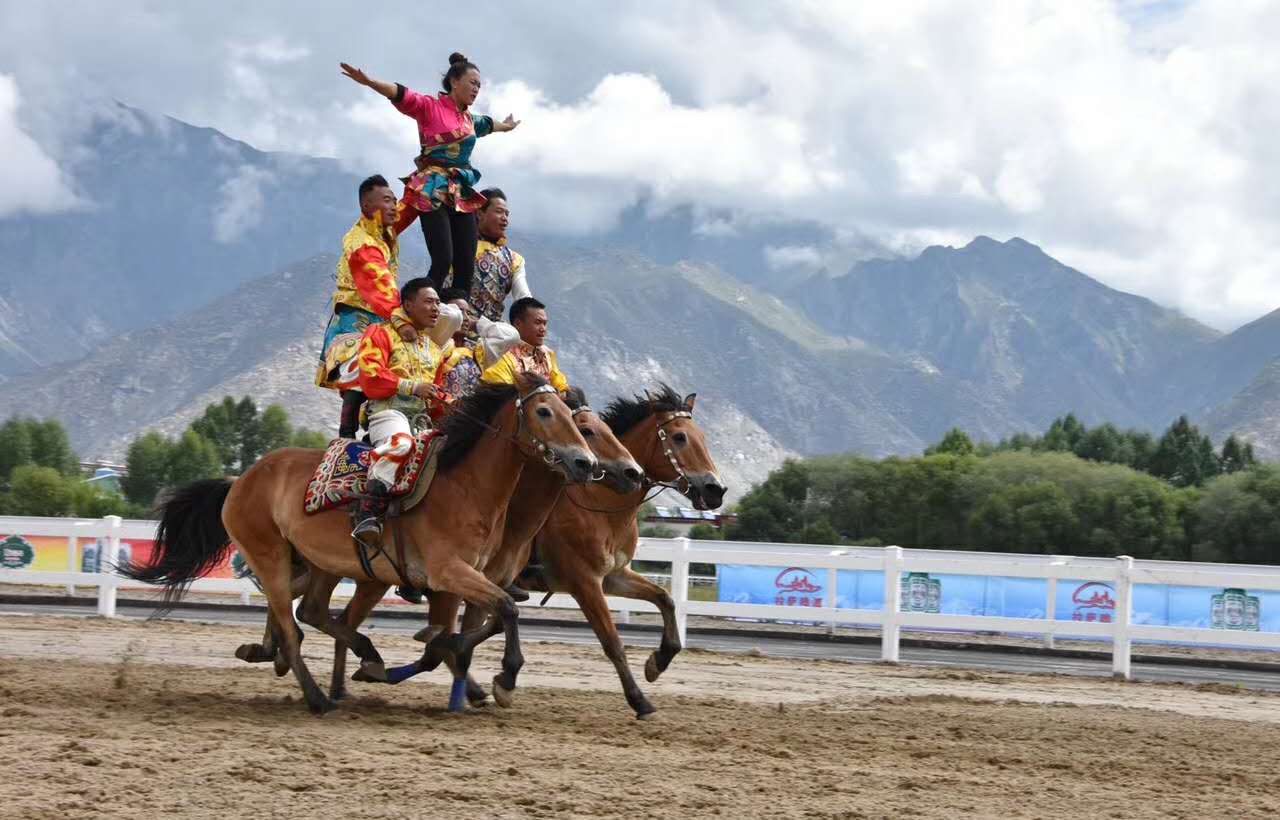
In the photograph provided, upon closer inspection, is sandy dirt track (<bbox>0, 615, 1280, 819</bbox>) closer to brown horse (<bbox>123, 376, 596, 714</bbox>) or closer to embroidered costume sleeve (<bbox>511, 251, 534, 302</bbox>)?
brown horse (<bbox>123, 376, 596, 714</bbox>)

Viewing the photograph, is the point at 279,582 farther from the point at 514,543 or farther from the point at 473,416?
the point at 473,416

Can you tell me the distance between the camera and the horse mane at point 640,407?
37.1 feet

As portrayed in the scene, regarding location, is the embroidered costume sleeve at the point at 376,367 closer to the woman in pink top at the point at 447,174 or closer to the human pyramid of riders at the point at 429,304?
the human pyramid of riders at the point at 429,304

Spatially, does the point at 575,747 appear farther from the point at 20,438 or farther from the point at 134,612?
the point at 20,438

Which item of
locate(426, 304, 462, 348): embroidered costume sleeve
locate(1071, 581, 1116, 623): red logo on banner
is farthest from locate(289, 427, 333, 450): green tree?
locate(426, 304, 462, 348): embroidered costume sleeve

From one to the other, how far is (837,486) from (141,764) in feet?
246

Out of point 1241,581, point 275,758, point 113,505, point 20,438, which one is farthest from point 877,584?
point 20,438

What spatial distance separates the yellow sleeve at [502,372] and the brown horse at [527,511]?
0.48 m

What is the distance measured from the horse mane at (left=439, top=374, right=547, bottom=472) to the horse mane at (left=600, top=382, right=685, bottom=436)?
1407mm

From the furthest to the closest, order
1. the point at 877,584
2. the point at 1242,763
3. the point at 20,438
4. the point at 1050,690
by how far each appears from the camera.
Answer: the point at 20,438 → the point at 877,584 → the point at 1050,690 → the point at 1242,763

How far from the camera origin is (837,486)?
267ft

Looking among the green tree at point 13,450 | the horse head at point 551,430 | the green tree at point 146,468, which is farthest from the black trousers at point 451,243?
the green tree at point 13,450

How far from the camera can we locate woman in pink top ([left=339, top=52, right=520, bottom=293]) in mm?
11070

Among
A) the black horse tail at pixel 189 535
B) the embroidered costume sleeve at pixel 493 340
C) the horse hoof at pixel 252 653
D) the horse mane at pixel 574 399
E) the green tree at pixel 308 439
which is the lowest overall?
the horse hoof at pixel 252 653
